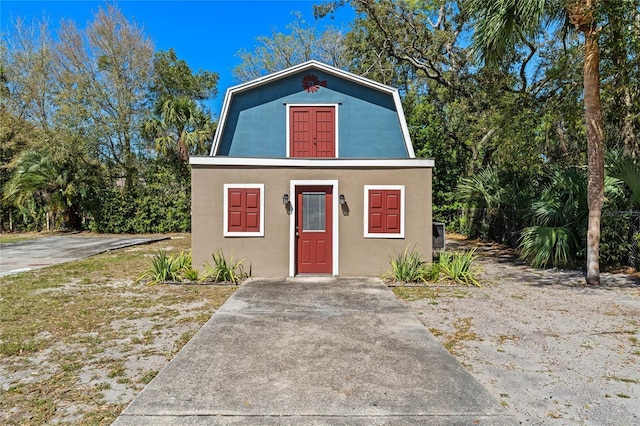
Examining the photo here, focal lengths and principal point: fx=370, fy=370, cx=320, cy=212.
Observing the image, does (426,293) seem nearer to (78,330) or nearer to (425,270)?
(425,270)

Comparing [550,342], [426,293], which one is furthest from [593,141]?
[550,342]

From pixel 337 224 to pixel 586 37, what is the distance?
641 cm

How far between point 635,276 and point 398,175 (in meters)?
5.87

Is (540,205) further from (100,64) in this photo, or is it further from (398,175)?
(100,64)

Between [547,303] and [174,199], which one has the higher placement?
[174,199]

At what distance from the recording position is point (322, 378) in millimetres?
3541

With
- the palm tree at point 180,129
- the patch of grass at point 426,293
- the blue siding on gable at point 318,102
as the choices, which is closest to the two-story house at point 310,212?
the patch of grass at point 426,293

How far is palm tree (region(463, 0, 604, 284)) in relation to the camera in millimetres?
7312

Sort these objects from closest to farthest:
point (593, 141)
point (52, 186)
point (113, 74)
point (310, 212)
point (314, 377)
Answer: point (314, 377) → point (593, 141) → point (310, 212) → point (52, 186) → point (113, 74)

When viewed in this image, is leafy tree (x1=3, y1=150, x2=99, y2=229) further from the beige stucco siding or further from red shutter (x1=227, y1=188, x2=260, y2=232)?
red shutter (x1=227, y1=188, x2=260, y2=232)

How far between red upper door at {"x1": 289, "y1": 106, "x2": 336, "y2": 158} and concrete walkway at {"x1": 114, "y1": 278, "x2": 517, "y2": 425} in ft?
17.0

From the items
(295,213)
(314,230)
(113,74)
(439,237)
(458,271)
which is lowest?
(458,271)

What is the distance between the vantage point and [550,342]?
4.62 meters

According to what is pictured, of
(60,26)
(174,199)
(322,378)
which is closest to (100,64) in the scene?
(60,26)
